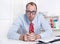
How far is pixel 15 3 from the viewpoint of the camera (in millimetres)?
2318

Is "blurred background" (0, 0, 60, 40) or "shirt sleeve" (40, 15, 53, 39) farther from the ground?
"blurred background" (0, 0, 60, 40)

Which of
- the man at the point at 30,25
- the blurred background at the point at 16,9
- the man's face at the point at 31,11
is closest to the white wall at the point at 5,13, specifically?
the blurred background at the point at 16,9

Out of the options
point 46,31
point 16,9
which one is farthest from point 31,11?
point 16,9

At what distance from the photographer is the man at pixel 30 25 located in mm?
1751

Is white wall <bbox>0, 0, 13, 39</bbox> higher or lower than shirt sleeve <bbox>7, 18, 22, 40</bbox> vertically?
higher

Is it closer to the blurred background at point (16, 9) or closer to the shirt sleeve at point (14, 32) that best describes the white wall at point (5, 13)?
the blurred background at point (16, 9)

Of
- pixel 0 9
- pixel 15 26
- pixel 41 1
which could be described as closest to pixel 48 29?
pixel 15 26

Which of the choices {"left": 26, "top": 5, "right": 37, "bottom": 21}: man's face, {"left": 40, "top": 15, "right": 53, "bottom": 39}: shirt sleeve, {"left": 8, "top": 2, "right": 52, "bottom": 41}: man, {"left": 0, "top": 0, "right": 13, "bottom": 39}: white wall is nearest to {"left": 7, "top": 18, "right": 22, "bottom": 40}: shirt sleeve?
{"left": 8, "top": 2, "right": 52, "bottom": 41}: man

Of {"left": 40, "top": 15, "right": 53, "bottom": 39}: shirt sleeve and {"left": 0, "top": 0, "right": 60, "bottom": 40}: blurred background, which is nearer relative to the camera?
{"left": 40, "top": 15, "right": 53, "bottom": 39}: shirt sleeve

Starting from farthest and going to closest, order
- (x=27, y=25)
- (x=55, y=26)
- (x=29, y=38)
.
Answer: (x=55, y=26) → (x=27, y=25) → (x=29, y=38)

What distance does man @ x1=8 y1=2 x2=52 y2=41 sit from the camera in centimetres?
175

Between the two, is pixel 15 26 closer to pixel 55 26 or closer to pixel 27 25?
pixel 27 25

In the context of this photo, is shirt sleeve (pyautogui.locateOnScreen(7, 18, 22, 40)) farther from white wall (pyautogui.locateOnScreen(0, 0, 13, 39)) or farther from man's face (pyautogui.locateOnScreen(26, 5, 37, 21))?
white wall (pyautogui.locateOnScreen(0, 0, 13, 39))

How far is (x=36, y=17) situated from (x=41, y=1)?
446 millimetres
